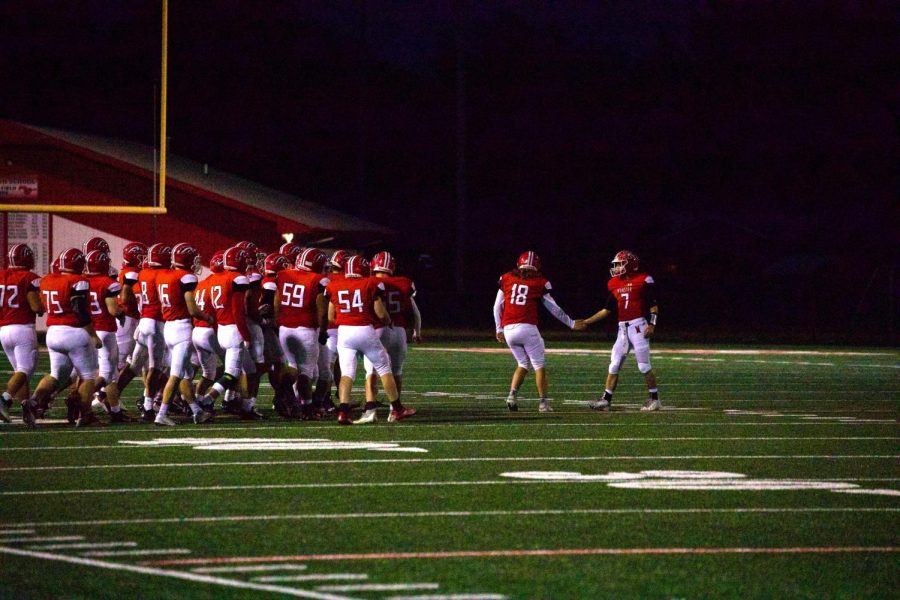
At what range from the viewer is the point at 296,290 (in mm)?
17719

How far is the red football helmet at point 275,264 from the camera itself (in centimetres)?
1853

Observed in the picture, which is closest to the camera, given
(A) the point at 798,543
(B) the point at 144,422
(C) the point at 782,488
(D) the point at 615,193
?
→ (A) the point at 798,543

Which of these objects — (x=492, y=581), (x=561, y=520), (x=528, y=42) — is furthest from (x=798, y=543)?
(x=528, y=42)

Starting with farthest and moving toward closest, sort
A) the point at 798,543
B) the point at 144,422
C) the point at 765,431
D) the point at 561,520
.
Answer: the point at 144,422, the point at 765,431, the point at 561,520, the point at 798,543

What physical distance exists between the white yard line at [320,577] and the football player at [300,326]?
31.4 ft

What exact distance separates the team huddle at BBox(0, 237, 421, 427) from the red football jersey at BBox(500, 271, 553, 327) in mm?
1253

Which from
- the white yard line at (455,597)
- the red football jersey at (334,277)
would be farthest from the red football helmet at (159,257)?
the white yard line at (455,597)

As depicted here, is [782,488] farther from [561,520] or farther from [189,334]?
[189,334]

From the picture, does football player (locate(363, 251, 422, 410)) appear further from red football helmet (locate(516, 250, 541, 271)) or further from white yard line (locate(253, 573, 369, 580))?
white yard line (locate(253, 573, 369, 580))

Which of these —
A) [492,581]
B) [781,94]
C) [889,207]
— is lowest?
[492,581]

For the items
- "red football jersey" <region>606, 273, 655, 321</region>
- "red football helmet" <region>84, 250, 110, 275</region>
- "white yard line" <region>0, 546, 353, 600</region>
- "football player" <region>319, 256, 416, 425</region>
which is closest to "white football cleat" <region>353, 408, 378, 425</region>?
"football player" <region>319, 256, 416, 425</region>

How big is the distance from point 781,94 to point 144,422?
4582cm

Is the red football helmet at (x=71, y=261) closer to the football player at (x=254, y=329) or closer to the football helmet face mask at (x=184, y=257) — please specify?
the football helmet face mask at (x=184, y=257)

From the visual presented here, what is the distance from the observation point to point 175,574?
803cm
